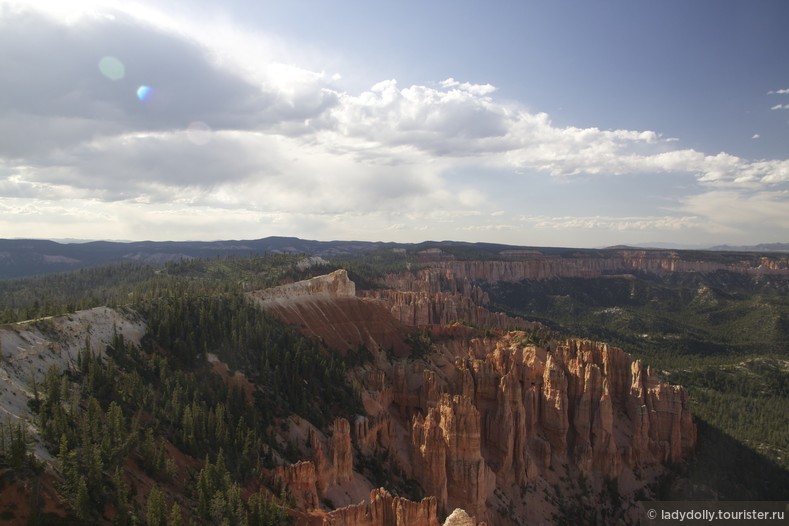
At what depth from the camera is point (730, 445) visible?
Answer: 62.9m

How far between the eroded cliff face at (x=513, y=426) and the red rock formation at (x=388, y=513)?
869 cm

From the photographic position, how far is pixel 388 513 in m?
33.6

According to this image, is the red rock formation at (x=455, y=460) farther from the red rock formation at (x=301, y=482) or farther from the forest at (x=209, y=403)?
the red rock formation at (x=301, y=482)

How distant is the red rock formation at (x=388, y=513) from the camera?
32031 mm

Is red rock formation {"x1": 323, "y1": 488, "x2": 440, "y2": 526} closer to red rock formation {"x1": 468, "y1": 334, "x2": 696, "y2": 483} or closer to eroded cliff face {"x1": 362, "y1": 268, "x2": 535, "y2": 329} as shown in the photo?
red rock formation {"x1": 468, "y1": 334, "x2": 696, "y2": 483}

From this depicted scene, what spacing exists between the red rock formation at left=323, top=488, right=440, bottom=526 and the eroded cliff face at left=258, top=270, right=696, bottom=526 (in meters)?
8.69

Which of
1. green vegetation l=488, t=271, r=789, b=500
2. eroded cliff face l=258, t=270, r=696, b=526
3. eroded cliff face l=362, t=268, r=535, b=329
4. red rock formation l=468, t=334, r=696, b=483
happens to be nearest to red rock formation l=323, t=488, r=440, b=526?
eroded cliff face l=258, t=270, r=696, b=526

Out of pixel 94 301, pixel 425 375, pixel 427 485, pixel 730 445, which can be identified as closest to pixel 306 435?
pixel 427 485

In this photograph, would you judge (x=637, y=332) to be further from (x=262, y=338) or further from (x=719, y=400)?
(x=262, y=338)

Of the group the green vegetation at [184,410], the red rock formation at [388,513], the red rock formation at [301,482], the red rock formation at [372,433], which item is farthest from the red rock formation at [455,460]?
the red rock formation at [388,513]

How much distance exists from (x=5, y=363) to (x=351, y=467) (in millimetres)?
26426

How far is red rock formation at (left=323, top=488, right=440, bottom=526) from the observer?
32031 millimetres

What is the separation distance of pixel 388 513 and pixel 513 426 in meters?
25.2

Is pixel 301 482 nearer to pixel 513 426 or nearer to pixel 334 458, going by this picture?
pixel 334 458
